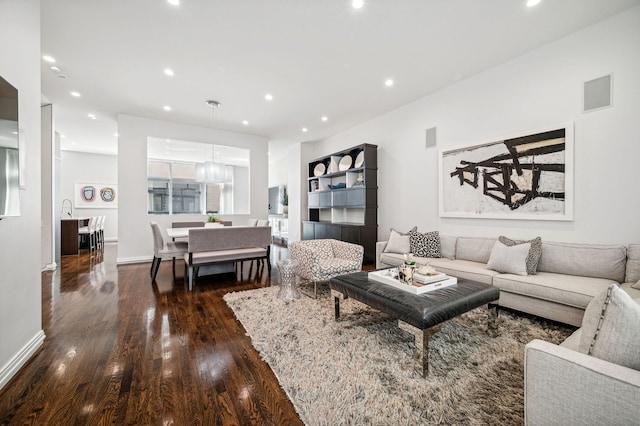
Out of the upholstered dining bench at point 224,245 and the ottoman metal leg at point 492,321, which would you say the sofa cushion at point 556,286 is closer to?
the ottoman metal leg at point 492,321

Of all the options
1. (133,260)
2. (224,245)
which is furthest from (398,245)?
(133,260)

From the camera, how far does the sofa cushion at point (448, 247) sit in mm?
3783

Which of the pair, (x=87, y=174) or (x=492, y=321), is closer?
(x=492, y=321)

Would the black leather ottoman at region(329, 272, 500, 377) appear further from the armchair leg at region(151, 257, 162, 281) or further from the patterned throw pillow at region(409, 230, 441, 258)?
the armchair leg at region(151, 257, 162, 281)

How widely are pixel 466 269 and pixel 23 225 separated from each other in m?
4.13

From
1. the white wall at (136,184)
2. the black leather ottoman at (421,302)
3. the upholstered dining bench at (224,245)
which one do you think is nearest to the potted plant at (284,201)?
the white wall at (136,184)

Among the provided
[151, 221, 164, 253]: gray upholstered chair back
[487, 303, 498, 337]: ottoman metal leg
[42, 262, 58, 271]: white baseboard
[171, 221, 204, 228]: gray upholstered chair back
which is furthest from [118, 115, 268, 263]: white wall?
[487, 303, 498, 337]: ottoman metal leg

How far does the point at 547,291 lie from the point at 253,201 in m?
5.85

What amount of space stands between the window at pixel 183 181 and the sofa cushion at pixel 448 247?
512 cm

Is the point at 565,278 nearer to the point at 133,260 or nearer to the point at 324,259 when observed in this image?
the point at 324,259

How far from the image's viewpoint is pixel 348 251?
3.56 m

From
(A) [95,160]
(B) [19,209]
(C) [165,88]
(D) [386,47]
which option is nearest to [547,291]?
(D) [386,47]

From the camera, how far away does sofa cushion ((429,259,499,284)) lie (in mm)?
2832

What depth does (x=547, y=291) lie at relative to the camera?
240cm
